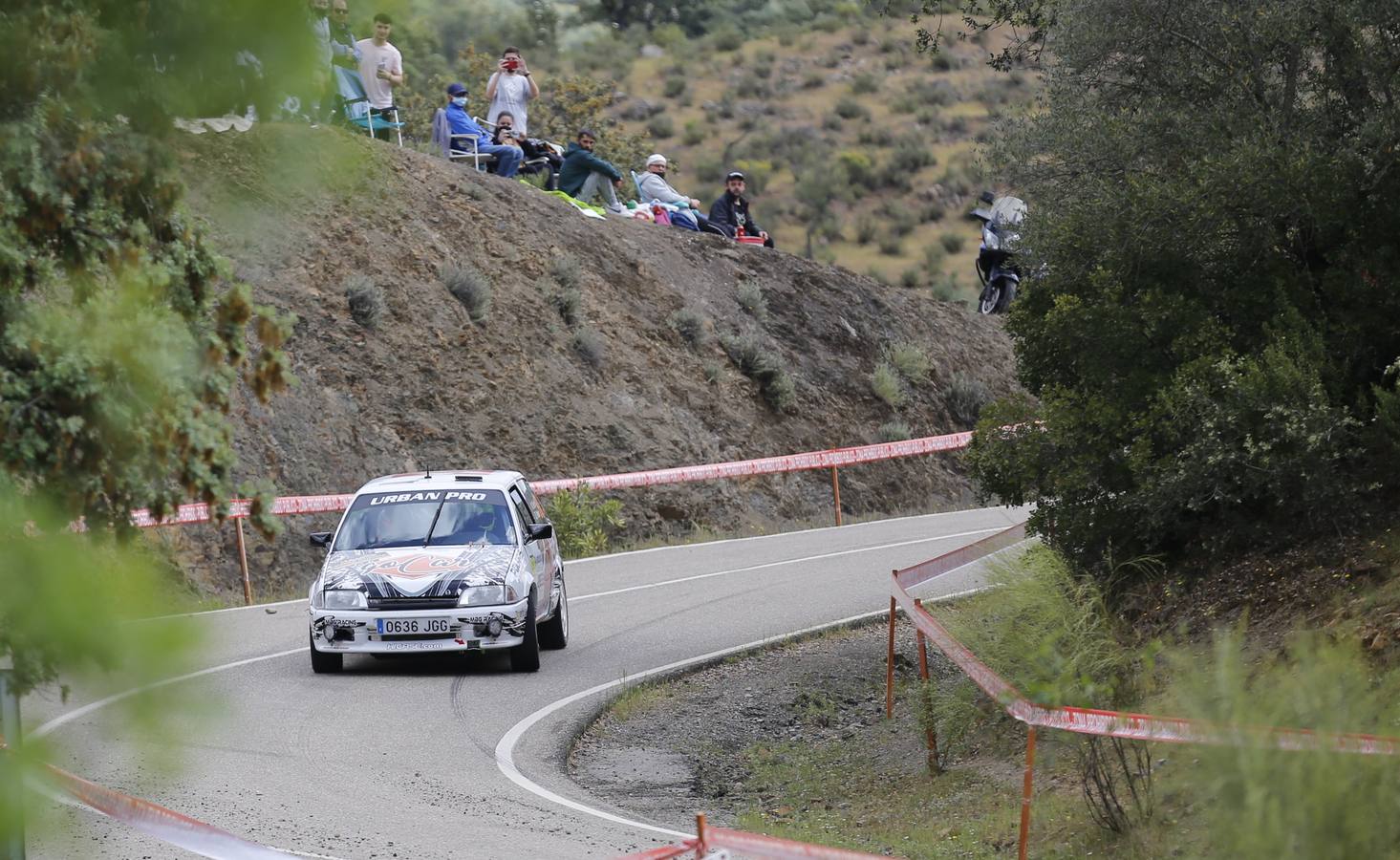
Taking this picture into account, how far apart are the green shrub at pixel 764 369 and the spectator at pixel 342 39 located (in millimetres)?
26514

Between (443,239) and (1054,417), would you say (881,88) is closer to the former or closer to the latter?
(443,239)

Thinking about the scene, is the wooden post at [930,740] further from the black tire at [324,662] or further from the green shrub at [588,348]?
the green shrub at [588,348]

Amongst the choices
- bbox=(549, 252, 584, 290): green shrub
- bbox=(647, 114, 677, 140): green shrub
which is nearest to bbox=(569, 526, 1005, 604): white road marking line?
bbox=(549, 252, 584, 290): green shrub

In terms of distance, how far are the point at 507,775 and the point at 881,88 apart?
6790 centimetres

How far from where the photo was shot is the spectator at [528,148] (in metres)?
29.4

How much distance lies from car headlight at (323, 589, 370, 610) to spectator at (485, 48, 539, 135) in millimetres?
16382

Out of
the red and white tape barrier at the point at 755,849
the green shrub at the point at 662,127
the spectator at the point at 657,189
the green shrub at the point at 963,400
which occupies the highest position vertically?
the green shrub at the point at 662,127

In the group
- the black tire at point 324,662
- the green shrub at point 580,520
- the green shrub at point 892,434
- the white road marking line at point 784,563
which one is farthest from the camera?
the green shrub at point 892,434

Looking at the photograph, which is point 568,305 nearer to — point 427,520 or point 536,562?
Answer: point 427,520

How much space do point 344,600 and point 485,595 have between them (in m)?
1.15

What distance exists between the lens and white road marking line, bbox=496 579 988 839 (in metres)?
9.40

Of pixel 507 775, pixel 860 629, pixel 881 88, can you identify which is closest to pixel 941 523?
pixel 860 629

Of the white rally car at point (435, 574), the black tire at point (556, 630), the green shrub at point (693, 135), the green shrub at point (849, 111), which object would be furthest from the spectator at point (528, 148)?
the green shrub at point (849, 111)

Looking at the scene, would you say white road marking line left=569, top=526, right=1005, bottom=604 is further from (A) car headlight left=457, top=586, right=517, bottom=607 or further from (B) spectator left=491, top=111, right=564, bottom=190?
(B) spectator left=491, top=111, right=564, bottom=190
